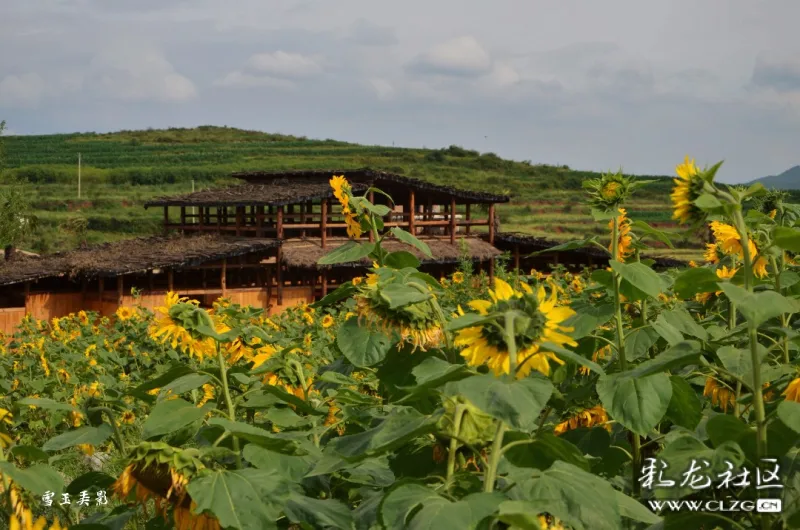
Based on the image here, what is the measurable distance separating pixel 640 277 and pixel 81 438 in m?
1.03

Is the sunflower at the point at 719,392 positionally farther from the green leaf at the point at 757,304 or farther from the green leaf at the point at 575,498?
the green leaf at the point at 575,498

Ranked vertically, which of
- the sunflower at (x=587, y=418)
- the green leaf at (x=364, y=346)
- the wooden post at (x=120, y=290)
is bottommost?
the wooden post at (x=120, y=290)

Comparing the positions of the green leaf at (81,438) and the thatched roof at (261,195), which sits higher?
the thatched roof at (261,195)

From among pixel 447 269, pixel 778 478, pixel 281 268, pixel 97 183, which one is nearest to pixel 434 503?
pixel 778 478

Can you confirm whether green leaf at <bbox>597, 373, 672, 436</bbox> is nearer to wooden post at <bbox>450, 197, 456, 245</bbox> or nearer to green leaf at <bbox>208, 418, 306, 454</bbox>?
green leaf at <bbox>208, 418, 306, 454</bbox>

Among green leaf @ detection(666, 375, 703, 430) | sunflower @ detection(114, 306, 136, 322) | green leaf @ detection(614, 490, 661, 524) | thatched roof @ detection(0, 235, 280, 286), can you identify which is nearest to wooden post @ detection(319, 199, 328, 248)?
thatched roof @ detection(0, 235, 280, 286)

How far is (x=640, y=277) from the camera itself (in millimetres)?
1762

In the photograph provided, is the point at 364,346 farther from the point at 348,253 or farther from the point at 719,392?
the point at 719,392

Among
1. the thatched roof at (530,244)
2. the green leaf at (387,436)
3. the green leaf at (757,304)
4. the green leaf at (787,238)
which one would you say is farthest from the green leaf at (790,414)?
the thatched roof at (530,244)

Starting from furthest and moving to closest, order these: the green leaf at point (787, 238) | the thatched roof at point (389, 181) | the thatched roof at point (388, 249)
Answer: the thatched roof at point (389, 181) < the thatched roof at point (388, 249) < the green leaf at point (787, 238)

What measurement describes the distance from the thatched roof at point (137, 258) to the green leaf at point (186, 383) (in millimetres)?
16116

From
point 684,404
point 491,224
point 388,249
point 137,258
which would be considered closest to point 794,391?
point 684,404

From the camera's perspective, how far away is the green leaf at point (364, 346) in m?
1.71

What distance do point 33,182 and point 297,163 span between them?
15210mm
